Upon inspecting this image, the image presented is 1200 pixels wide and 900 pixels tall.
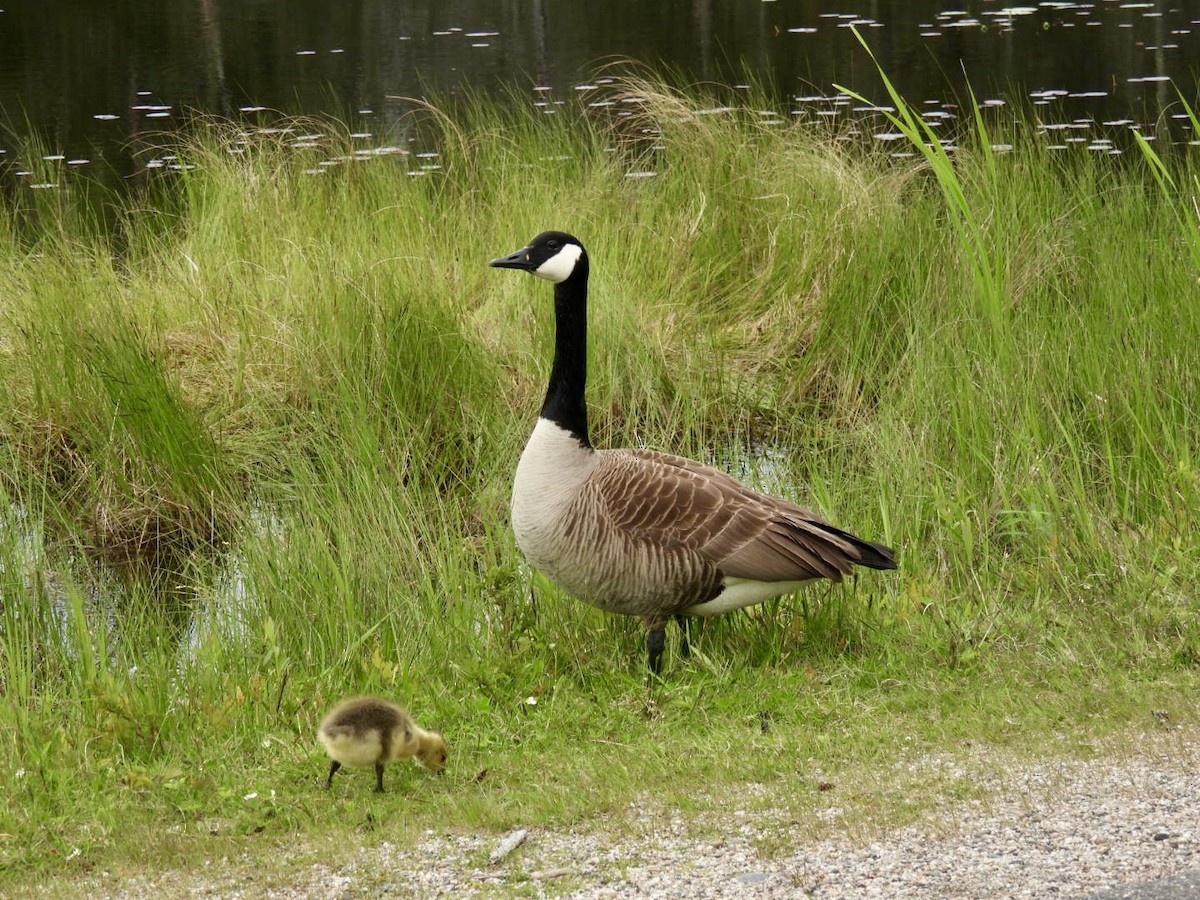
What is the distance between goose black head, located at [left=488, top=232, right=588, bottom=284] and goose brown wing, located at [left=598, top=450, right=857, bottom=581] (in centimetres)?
82

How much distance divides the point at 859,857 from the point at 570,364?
2.53 m

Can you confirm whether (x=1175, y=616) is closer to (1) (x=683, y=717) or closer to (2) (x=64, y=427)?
(1) (x=683, y=717)

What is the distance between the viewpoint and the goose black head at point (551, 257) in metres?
5.59

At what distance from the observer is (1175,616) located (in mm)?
5090

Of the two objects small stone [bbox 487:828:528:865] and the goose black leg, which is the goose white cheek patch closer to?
the goose black leg

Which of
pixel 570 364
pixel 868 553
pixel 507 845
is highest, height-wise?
pixel 570 364

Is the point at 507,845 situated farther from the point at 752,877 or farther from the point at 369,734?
the point at 752,877

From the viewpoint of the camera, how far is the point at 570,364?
5.63 m

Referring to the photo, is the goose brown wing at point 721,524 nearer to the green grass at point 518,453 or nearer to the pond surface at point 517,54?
the green grass at point 518,453

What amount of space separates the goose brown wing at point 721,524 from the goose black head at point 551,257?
2.68 ft

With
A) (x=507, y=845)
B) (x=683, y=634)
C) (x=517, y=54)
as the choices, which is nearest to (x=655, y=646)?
(x=683, y=634)

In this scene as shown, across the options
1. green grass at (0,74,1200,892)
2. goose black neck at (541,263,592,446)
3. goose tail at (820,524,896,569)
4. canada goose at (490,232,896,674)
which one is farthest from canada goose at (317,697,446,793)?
goose tail at (820,524,896,569)

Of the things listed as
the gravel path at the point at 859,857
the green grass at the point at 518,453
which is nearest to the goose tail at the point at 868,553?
the green grass at the point at 518,453

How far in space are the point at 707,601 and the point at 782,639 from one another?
0.46 m
